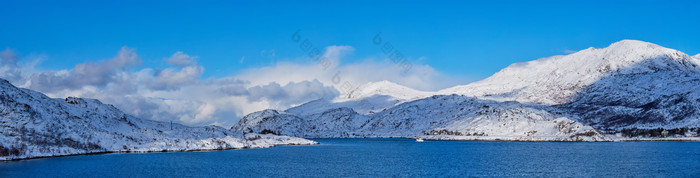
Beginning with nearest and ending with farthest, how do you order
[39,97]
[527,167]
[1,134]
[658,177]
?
[658,177] → [527,167] → [1,134] → [39,97]

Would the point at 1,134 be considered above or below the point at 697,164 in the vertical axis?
above

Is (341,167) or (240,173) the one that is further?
(341,167)

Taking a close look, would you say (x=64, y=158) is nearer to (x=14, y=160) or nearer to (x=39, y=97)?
(x=14, y=160)

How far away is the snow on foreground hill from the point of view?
105m

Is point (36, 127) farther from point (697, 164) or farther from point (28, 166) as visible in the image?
point (697, 164)

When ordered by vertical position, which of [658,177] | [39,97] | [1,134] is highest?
[39,97]

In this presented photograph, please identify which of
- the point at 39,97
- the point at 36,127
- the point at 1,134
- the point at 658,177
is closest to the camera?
the point at 658,177

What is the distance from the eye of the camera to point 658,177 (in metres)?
78.3

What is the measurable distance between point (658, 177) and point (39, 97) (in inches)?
4688

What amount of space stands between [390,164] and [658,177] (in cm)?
4321

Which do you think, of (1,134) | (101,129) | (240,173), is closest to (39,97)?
(101,129)

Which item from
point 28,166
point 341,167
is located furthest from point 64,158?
point 341,167

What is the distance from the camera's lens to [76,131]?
118 m

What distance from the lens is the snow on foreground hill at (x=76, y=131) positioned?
4129 inches
